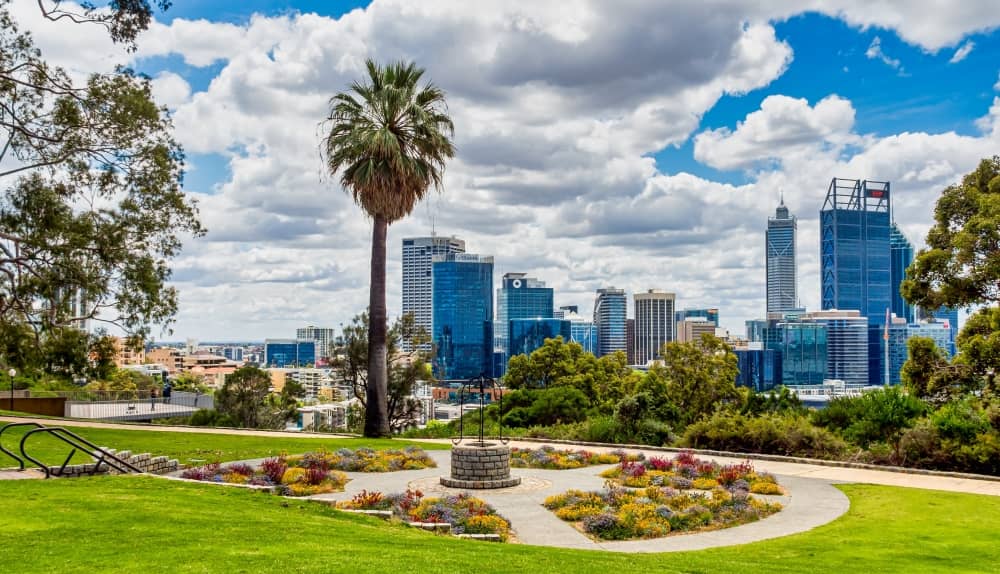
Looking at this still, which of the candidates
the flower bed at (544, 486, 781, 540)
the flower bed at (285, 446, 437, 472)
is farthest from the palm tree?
the flower bed at (544, 486, 781, 540)

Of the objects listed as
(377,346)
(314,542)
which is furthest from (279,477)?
(377,346)

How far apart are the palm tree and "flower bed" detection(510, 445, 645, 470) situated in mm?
7968

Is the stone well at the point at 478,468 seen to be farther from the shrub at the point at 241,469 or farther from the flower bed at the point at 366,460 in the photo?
the shrub at the point at 241,469

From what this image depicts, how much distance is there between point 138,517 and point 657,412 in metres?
17.5

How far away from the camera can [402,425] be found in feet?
123

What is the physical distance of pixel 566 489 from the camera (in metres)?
16.0

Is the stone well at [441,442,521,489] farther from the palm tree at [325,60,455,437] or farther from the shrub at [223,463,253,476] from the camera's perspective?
the palm tree at [325,60,455,437]

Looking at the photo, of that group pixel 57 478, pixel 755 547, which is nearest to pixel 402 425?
pixel 57 478

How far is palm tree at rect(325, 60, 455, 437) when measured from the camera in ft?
88.7

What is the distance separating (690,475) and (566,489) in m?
2.86

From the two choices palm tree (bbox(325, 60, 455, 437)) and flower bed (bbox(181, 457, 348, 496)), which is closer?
flower bed (bbox(181, 457, 348, 496))

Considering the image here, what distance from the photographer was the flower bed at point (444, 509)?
480 inches

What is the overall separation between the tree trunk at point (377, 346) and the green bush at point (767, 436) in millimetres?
10440

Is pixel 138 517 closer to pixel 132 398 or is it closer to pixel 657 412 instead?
pixel 657 412
